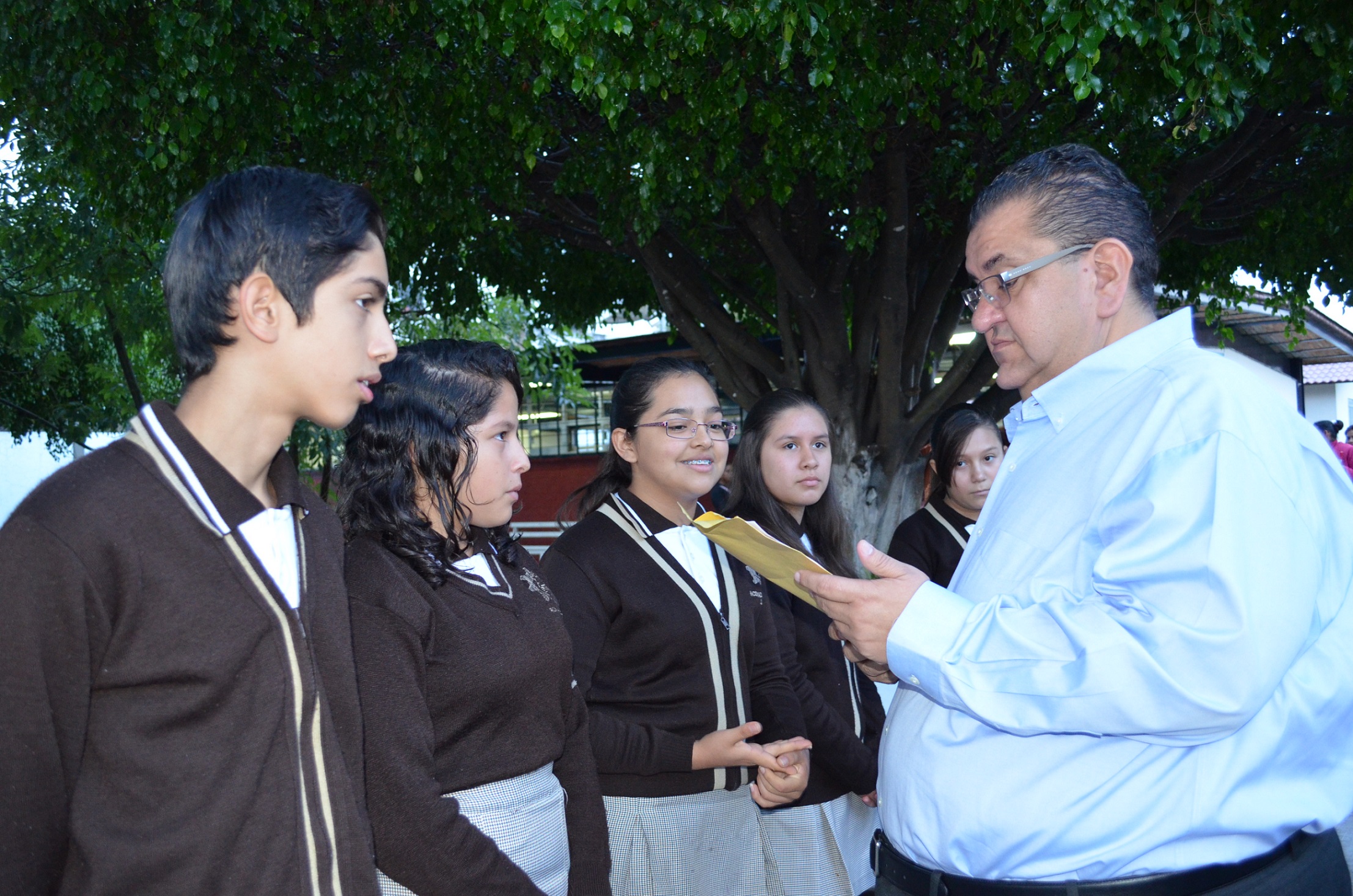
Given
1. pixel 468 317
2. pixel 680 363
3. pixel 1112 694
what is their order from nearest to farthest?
pixel 1112 694 < pixel 680 363 < pixel 468 317

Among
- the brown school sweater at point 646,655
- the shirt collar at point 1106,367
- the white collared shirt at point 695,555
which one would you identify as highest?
the shirt collar at point 1106,367

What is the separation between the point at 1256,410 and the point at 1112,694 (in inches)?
20.3

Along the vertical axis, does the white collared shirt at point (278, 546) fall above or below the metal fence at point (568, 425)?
below

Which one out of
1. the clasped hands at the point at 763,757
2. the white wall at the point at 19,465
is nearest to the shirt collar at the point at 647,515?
the clasped hands at the point at 763,757

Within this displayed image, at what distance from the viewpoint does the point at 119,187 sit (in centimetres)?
786

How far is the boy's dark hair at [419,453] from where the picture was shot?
2.11 meters

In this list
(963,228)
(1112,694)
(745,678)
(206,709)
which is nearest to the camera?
(206,709)

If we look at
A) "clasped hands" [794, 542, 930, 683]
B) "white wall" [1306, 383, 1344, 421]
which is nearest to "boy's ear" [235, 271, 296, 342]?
"clasped hands" [794, 542, 930, 683]

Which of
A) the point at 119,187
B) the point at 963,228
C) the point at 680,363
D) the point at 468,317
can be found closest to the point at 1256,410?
the point at 680,363

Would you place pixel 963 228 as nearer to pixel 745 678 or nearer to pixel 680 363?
pixel 680 363

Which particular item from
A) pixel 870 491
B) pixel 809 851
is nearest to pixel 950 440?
pixel 809 851

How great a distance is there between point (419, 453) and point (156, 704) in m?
0.89

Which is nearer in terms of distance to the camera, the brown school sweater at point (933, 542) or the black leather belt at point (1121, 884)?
the black leather belt at point (1121, 884)

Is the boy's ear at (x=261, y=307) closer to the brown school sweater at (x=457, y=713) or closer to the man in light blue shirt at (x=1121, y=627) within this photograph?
the brown school sweater at (x=457, y=713)
